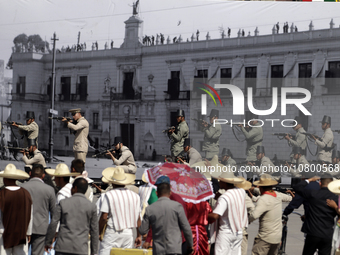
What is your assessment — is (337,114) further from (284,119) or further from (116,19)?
(116,19)

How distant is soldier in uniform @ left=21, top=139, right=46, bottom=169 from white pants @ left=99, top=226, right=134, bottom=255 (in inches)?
186

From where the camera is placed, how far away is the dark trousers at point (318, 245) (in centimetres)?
668

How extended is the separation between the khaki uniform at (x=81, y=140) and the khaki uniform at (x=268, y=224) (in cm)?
474

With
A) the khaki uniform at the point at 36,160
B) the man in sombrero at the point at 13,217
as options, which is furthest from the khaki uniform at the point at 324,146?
the man in sombrero at the point at 13,217

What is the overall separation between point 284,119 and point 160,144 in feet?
7.90

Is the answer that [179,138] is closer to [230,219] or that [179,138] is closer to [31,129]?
[31,129]

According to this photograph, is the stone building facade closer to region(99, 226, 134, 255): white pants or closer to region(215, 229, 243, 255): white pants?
region(215, 229, 243, 255): white pants

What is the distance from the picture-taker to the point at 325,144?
9.87 metres

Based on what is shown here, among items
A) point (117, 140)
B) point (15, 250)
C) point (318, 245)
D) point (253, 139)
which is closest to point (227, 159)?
point (253, 139)

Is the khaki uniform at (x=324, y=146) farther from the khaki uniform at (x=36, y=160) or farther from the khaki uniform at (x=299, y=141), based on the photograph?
the khaki uniform at (x=36, y=160)

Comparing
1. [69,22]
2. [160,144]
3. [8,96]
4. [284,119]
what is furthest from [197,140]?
[8,96]

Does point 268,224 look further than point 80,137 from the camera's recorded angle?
No

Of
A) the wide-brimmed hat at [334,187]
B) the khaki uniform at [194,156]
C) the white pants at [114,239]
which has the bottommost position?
the white pants at [114,239]

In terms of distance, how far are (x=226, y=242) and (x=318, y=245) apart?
1302mm
